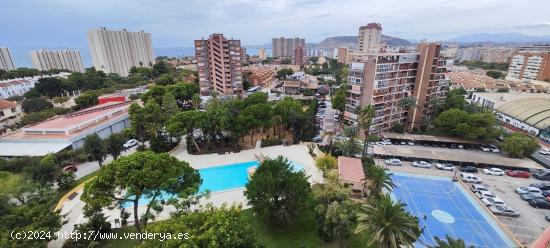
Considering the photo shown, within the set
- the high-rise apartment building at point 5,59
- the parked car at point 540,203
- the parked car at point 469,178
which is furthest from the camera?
the high-rise apartment building at point 5,59

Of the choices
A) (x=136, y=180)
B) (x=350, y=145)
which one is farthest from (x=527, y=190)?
(x=136, y=180)

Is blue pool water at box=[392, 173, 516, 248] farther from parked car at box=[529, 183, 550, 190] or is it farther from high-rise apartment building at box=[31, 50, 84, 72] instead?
high-rise apartment building at box=[31, 50, 84, 72]

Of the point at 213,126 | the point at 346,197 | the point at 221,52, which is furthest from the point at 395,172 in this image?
the point at 221,52

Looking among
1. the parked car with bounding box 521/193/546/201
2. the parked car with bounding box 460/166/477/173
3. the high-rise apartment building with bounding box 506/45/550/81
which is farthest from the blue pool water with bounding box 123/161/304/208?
the high-rise apartment building with bounding box 506/45/550/81

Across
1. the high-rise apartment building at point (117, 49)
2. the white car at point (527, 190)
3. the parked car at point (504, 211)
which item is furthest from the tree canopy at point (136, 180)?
the high-rise apartment building at point (117, 49)

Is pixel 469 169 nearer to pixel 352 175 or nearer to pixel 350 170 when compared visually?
pixel 350 170

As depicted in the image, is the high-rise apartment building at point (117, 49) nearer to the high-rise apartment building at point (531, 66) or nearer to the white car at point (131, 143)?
the white car at point (131, 143)
